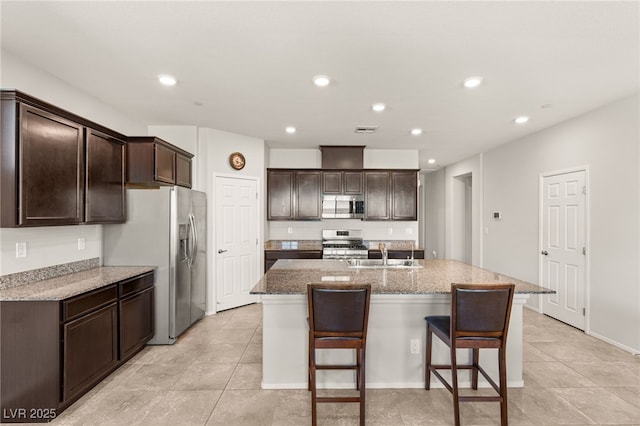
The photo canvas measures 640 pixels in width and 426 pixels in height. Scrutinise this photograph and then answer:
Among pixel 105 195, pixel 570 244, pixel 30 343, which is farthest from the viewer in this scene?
pixel 570 244

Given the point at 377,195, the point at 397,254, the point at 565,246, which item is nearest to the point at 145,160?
the point at 377,195

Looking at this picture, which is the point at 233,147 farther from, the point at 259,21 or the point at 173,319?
the point at 259,21

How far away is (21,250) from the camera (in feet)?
8.61

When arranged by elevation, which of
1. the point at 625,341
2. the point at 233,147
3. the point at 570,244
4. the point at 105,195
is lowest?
the point at 625,341

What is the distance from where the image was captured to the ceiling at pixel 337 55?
2.00m

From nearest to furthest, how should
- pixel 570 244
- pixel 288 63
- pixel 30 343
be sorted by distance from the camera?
1. pixel 30 343
2. pixel 288 63
3. pixel 570 244

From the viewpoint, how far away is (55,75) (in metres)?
2.95

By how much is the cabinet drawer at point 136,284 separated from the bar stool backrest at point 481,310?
112 inches

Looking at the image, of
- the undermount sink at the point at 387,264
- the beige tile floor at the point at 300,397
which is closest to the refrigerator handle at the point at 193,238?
the beige tile floor at the point at 300,397

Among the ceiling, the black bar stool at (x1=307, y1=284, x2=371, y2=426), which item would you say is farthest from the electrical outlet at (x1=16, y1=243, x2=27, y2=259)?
the black bar stool at (x1=307, y1=284, x2=371, y2=426)

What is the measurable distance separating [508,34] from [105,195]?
12.1ft

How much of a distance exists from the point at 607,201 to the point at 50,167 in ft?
17.9

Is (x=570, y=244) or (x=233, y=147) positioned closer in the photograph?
(x=570, y=244)

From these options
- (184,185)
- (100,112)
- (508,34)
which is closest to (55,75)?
(100,112)
